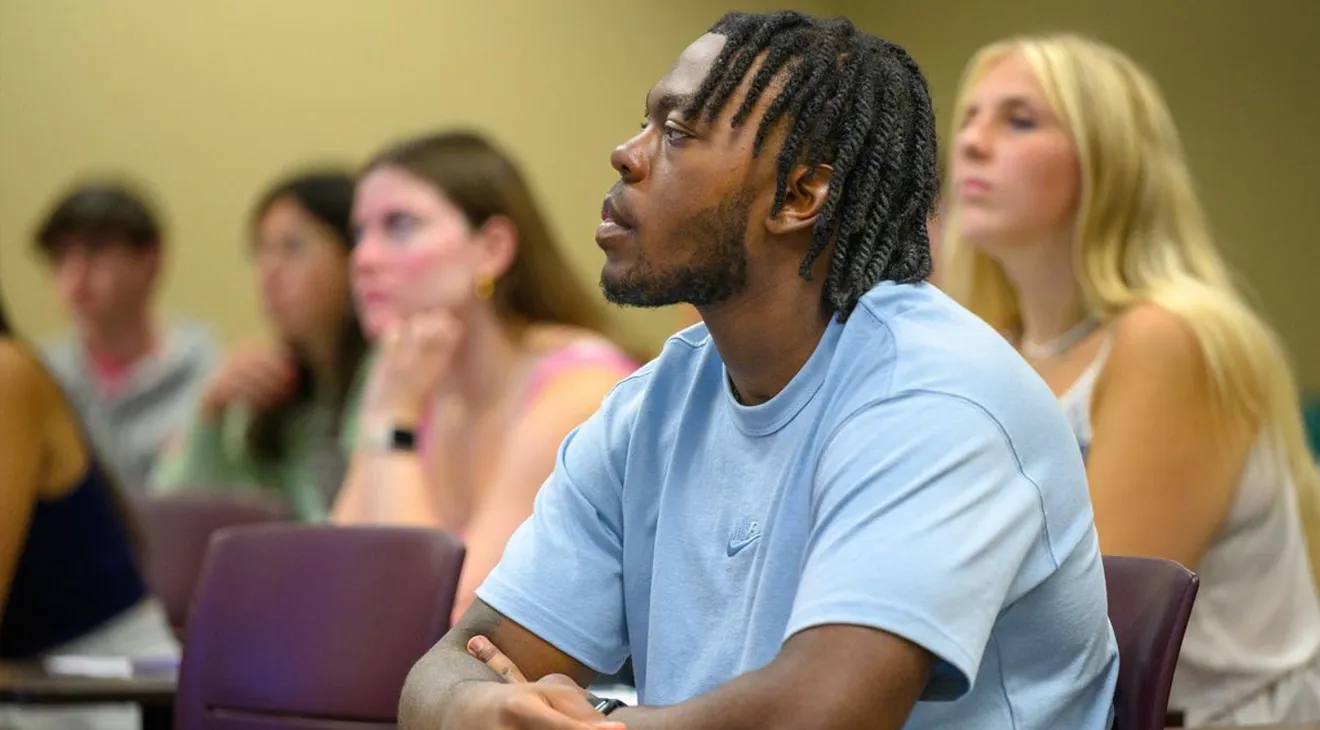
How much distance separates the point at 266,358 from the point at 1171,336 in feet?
10.0

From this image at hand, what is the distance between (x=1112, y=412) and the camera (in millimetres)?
2221

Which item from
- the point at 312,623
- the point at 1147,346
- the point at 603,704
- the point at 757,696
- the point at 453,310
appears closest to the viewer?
the point at 757,696

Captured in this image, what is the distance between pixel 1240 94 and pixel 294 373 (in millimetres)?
3234

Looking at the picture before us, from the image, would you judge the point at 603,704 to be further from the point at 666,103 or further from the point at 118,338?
the point at 118,338

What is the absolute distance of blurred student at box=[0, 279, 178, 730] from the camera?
8.21 feet

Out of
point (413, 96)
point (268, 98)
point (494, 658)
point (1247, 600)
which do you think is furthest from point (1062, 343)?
point (268, 98)

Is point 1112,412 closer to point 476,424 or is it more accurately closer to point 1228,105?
point 476,424

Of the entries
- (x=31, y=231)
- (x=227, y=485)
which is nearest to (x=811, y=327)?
(x=227, y=485)

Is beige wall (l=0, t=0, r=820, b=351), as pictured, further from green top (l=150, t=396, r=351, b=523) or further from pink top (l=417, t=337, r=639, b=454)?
pink top (l=417, t=337, r=639, b=454)

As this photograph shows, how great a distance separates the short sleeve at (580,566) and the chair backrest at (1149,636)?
1.44ft

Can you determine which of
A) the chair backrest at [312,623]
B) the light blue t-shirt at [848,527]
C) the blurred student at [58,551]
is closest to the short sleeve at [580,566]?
the light blue t-shirt at [848,527]

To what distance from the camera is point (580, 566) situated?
1.51 meters

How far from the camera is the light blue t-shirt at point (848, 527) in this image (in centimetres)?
119

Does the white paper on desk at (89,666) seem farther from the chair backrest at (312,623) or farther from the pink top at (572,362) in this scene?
the pink top at (572,362)
